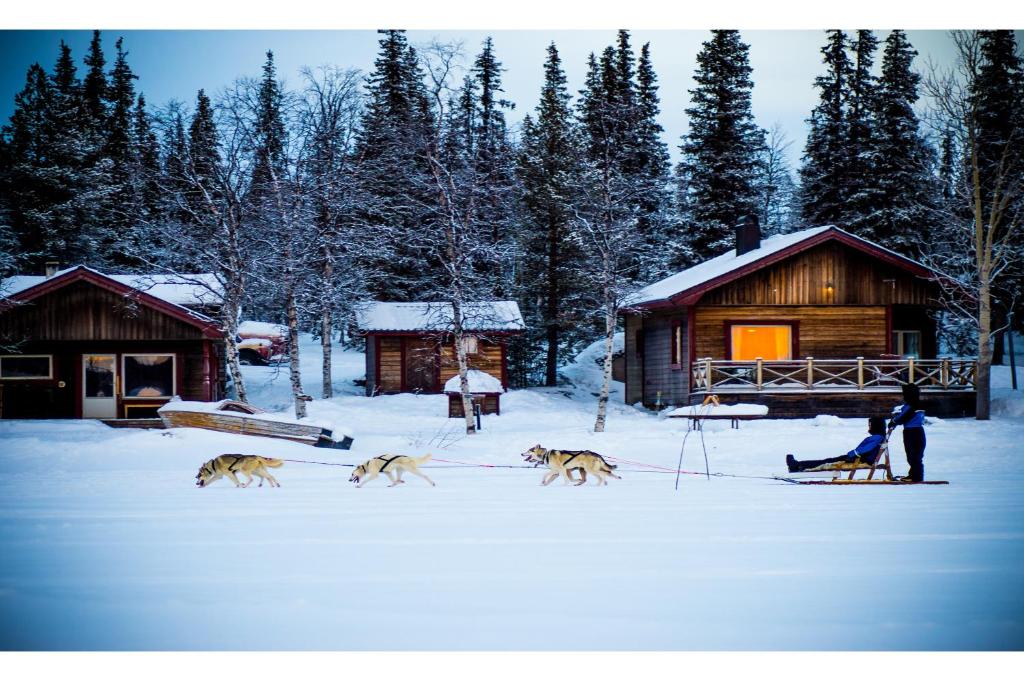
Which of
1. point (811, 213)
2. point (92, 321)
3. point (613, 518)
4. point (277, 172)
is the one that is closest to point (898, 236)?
point (811, 213)

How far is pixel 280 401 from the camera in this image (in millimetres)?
26234

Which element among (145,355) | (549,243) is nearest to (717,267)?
(549,243)

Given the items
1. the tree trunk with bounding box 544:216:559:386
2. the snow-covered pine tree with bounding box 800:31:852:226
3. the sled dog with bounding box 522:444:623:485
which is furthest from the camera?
the tree trunk with bounding box 544:216:559:386

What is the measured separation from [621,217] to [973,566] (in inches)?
536

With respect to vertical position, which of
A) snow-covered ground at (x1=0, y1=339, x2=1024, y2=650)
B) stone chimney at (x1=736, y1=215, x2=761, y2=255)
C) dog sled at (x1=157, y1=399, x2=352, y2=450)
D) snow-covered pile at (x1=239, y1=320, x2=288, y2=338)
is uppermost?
stone chimney at (x1=736, y1=215, x2=761, y2=255)

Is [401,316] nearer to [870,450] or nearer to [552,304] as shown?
[552,304]

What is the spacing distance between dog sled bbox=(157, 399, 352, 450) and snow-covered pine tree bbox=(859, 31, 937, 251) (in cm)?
2066

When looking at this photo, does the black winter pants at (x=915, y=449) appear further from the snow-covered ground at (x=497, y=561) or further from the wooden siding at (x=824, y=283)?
the wooden siding at (x=824, y=283)

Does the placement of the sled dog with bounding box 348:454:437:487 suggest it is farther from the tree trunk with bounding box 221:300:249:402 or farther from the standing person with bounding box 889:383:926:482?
the tree trunk with bounding box 221:300:249:402

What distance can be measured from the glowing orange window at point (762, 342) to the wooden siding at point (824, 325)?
1.36 metres

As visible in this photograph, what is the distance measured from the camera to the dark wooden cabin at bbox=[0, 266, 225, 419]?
20.9 metres

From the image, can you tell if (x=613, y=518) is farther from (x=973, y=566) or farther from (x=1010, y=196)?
(x=1010, y=196)

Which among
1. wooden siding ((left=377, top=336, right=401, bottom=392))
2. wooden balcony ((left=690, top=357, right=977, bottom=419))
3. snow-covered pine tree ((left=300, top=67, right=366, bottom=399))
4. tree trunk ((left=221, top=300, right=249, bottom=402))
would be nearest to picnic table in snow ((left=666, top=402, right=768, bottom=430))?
wooden balcony ((left=690, top=357, right=977, bottom=419))

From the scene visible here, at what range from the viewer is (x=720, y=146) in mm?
31328
